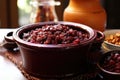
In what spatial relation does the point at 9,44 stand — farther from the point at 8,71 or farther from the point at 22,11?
the point at 22,11

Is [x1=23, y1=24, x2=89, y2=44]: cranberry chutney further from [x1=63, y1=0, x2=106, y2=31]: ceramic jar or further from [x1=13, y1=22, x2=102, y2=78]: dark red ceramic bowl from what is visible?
[x1=63, y1=0, x2=106, y2=31]: ceramic jar

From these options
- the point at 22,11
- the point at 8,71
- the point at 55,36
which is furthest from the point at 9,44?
the point at 22,11

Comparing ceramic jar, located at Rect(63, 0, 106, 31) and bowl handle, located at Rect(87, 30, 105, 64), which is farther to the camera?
ceramic jar, located at Rect(63, 0, 106, 31)

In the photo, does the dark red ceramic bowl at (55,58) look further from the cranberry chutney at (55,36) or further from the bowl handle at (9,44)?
the bowl handle at (9,44)

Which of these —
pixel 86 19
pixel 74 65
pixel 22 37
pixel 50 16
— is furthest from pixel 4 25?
pixel 74 65

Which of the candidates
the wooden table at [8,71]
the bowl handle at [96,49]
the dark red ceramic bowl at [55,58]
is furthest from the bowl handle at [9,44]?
the bowl handle at [96,49]

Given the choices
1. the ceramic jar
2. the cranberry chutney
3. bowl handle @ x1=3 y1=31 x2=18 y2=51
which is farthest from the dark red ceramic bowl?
the ceramic jar
